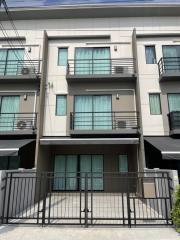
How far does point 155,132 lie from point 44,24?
11.9 m

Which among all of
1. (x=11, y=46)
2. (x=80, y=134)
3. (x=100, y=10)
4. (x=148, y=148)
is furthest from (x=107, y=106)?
(x=11, y=46)

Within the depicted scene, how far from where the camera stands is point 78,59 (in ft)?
48.2

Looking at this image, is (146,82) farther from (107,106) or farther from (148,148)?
(148,148)

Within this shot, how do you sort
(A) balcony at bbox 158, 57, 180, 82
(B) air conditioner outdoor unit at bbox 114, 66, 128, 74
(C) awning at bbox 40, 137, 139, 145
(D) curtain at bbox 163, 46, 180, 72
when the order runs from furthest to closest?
(B) air conditioner outdoor unit at bbox 114, 66, 128, 74 → (D) curtain at bbox 163, 46, 180, 72 → (A) balcony at bbox 158, 57, 180, 82 → (C) awning at bbox 40, 137, 139, 145

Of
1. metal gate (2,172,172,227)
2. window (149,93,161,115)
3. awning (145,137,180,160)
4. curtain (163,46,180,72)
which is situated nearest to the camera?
metal gate (2,172,172,227)

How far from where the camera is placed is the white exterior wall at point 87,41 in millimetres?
13328

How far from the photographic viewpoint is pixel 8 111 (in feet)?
44.5

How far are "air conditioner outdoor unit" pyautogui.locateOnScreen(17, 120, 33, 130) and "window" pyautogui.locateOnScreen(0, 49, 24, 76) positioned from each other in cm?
395

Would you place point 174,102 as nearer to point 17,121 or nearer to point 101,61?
point 101,61

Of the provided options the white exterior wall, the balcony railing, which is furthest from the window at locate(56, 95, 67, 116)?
the balcony railing

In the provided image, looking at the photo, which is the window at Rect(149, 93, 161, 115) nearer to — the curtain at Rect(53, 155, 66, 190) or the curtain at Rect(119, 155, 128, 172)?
the curtain at Rect(119, 155, 128, 172)

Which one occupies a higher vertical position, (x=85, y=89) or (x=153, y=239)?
(x=85, y=89)

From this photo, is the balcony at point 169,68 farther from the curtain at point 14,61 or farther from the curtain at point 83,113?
the curtain at point 14,61

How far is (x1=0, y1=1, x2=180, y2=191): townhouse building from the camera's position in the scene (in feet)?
40.5
